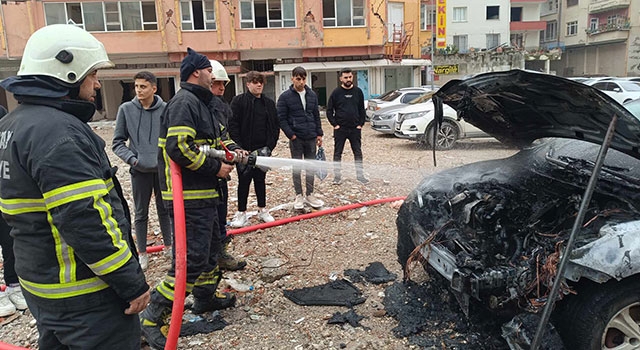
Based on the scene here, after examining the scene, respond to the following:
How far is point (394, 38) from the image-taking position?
90.4 ft

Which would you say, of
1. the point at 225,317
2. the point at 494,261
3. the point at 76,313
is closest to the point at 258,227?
the point at 225,317

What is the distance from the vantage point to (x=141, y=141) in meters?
4.61

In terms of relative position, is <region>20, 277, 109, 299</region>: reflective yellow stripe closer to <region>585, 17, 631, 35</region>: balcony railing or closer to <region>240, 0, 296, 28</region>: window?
<region>240, 0, 296, 28</region>: window

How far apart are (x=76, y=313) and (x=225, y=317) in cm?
184

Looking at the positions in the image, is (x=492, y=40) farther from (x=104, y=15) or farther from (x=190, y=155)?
(x=190, y=155)

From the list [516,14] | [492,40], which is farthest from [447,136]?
[516,14]

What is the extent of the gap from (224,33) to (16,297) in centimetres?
2290

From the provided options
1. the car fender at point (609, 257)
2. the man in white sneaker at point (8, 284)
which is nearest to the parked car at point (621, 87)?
the car fender at point (609, 257)

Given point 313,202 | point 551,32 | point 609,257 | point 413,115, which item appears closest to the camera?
point 609,257

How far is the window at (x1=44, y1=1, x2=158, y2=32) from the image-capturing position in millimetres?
24766

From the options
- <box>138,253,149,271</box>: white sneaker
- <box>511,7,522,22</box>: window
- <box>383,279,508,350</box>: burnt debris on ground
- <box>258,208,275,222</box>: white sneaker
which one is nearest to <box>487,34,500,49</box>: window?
<box>511,7,522,22</box>: window

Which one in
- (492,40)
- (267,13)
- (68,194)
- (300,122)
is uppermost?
(267,13)

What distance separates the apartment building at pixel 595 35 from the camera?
1545 inches

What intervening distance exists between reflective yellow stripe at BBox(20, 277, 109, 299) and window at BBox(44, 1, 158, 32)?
85.8 feet
